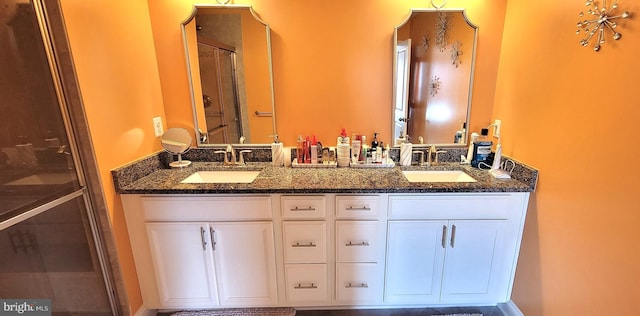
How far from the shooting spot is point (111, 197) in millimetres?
1377

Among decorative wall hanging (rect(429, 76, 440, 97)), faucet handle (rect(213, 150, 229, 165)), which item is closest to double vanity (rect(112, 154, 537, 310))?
faucet handle (rect(213, 150, 229, 165))

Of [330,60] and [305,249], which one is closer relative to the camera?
[305,249]

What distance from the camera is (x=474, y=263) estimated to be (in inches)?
60.9

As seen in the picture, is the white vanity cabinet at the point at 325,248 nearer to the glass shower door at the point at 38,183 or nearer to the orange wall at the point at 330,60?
the glass shower door at the point at 38,183

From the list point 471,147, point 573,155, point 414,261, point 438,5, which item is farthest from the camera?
point 471,147

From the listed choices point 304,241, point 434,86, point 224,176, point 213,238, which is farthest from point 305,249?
point 434,86

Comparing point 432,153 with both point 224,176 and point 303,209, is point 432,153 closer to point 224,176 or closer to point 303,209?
point 303,209

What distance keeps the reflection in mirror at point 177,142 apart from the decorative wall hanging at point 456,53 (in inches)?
70.3

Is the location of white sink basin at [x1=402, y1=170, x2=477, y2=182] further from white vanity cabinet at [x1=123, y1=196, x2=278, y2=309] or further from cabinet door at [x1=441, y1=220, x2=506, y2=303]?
white vanity cabinet at [x1=123, y1=196, x2=278, y2=309]

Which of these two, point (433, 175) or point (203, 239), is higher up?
point (433, 175)

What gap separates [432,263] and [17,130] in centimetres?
200

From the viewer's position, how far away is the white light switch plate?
5.67 ft

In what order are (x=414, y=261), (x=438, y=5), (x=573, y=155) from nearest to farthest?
(x=573, y=155)
(x=414, y=261)
(x=438, y=5)

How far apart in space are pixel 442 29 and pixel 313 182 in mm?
1252
